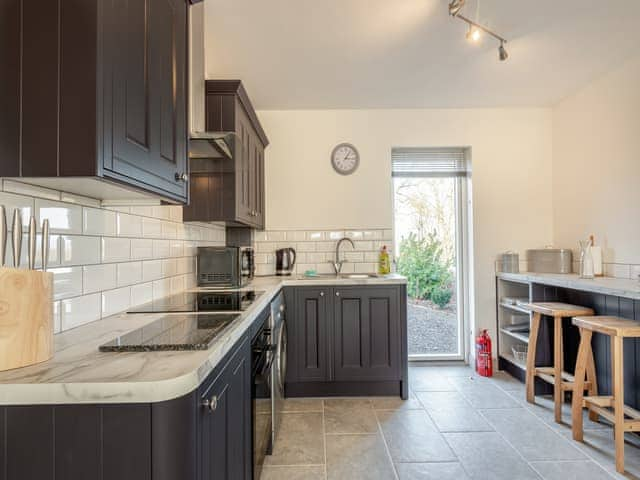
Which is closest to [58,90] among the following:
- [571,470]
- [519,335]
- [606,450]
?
[571,470]

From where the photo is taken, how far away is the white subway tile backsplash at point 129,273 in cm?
152

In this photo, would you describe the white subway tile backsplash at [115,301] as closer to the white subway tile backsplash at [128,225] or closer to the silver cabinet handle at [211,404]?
the white subway tile backsplash at [128,225]

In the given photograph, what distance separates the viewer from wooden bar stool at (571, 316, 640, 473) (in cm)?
188

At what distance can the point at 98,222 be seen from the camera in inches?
54.3

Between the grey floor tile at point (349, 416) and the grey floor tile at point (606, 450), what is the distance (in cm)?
124

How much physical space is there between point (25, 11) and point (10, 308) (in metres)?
0.70

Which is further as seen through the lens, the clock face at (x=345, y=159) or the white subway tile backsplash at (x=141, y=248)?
the clock face at (x=345, y=159)

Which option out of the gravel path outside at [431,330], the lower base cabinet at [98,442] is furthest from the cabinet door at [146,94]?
the gravel path outside at [431,330]

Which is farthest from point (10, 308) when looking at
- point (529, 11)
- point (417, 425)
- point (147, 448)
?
point (529, 11)

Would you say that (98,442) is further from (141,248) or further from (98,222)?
(141,248)

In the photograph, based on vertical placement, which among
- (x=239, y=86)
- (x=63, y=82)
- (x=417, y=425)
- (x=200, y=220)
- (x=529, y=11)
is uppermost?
(x=529, y=11)

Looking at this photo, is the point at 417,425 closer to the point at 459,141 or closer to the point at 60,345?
the point at 60,345

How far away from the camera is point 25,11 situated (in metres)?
0.84

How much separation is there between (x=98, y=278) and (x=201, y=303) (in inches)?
18.6
